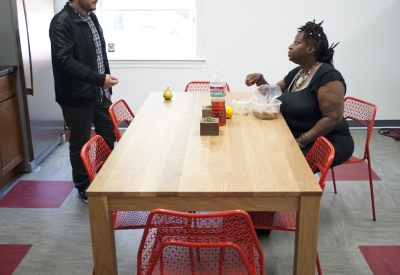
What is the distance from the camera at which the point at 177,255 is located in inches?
72.6

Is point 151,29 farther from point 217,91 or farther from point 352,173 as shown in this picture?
point 352,173

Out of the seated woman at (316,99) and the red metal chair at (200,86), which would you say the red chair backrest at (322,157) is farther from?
the red metal chair at (200,86)

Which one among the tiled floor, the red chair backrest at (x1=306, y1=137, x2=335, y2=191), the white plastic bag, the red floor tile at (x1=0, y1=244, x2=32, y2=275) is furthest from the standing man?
the red chair backrest at (x1=306, y1=137, x2=335, y2=191)

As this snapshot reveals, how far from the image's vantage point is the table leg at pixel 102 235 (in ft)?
5.90

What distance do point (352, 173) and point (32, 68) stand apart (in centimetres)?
272

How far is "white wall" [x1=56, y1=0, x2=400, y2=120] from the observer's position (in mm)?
4594

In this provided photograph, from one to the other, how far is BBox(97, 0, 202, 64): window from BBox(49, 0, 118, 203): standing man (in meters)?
1.62

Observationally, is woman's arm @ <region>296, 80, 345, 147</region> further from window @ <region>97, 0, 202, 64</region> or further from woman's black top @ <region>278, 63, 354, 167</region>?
window @ <region>97, 0, 202, 64</region>

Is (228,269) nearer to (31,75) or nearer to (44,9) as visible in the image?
(31,75)

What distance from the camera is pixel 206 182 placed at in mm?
1849

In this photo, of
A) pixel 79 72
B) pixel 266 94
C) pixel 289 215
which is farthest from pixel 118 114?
pixel 289 215

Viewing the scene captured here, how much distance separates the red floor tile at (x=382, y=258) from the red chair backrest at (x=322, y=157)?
75 cm

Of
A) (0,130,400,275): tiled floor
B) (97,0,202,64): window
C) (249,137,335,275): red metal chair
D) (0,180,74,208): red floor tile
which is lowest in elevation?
(0,130,400,275): tiled floor

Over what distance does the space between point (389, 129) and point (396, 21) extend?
43.2 inches
